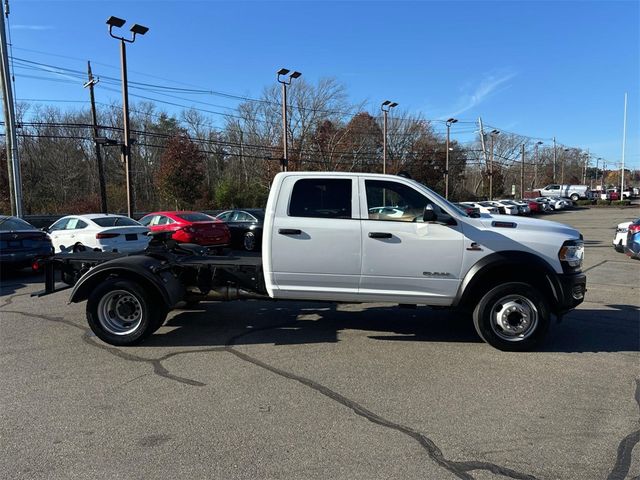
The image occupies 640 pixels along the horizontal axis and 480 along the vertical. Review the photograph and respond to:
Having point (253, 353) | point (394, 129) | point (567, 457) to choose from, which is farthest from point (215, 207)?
point (567, 457)

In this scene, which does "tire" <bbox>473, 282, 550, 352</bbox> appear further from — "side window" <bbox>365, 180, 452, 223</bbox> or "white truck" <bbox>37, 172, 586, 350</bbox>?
"side window" <bbox>365, 180, 452, 223</bbox>

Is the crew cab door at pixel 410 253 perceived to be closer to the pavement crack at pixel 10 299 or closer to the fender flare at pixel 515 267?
the fender flare at pixel 515 267

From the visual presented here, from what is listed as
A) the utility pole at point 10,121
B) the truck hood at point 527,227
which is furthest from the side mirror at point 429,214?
the utility pole at point 10,121

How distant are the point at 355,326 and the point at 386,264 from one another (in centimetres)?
149

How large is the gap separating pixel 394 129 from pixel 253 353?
190 feet

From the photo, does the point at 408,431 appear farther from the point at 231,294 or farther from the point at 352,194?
the point at 231,294

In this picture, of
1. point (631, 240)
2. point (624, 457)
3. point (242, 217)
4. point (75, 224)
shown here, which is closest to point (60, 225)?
point (75, 224)

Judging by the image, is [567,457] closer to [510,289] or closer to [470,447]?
[470,447]

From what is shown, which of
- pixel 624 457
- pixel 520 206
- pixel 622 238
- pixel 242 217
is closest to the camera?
pixel 624 457

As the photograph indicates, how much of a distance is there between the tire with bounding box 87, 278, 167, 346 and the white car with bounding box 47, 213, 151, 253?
6.44m

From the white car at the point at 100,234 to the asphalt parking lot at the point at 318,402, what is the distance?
18.5ft

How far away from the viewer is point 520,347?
5.45 metres

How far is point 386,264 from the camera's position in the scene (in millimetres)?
5492

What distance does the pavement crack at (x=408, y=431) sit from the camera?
309cm
